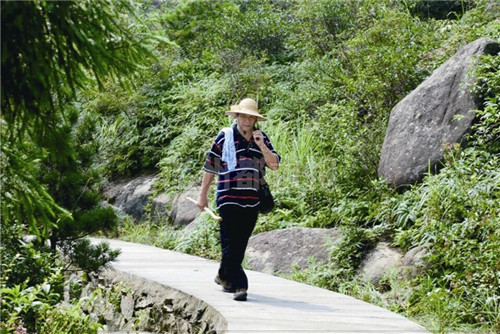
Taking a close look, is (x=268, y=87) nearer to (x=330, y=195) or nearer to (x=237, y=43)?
(x=237, y=43)

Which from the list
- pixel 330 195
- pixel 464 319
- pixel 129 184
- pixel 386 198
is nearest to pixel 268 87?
pixel 129 184

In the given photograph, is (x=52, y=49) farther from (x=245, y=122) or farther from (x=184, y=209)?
(x=184, y=209)

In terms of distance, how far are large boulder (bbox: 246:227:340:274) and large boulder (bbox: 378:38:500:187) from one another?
1207 millimetres

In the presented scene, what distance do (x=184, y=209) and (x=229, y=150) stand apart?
6192mm

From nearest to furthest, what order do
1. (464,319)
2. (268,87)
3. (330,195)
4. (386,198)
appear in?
(464,319)
(386,198)
(330,195)
(268,87)

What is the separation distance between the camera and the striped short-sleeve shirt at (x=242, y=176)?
6207mm

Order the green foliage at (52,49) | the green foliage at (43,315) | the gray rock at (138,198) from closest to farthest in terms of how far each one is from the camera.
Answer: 1. the green foliage at (52,49)
2. the green foliage at (43,315)
3. the gray rock at (138,198)

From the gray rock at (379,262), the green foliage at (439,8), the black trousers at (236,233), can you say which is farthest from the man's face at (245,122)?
the green foliage at (439,8)

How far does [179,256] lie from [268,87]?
528 cm

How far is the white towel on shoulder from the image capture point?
6.23m

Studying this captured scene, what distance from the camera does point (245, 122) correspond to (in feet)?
20.8

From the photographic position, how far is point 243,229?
6289 mm

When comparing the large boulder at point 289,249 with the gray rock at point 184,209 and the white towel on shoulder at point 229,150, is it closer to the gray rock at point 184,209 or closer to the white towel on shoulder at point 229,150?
the white towel on shoulder at point 229,150

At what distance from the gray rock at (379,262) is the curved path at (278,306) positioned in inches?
32.0
